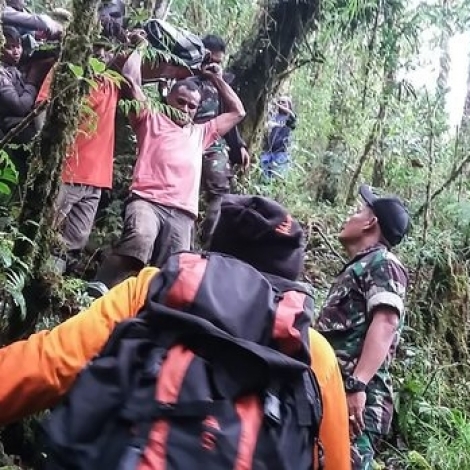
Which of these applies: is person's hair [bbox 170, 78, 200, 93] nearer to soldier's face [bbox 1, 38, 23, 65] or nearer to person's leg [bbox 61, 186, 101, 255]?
person's leg [bbox 61, 186, 101, 255]

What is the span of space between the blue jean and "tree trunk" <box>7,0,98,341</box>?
5.45 m

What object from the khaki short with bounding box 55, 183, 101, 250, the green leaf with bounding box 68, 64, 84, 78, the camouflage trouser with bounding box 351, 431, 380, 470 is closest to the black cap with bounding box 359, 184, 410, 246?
the camouflage trouser with bounding box 351, 431, 380, 470

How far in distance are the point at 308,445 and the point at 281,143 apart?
24.5 ft

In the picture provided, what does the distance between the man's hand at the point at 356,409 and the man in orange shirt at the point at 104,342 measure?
1538mm

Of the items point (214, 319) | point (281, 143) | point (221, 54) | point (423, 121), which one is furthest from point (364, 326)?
point (423, 121)

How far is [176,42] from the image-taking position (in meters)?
6.08

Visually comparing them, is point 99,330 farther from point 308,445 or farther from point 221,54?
point 221,54

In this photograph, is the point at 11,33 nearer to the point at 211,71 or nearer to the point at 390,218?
the point at 211,71

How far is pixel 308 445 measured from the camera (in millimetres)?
1874

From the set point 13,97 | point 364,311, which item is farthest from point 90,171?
point 364,311

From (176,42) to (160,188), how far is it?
123 cm

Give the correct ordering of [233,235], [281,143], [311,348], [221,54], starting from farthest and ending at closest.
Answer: [281,143]
[221,54]
[233,235]
[311,348]

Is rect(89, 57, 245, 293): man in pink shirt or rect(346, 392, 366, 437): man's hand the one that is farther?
rect(89, 57, 245, 293): man in pink shirt

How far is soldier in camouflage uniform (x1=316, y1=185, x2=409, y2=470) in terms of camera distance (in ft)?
11.8
